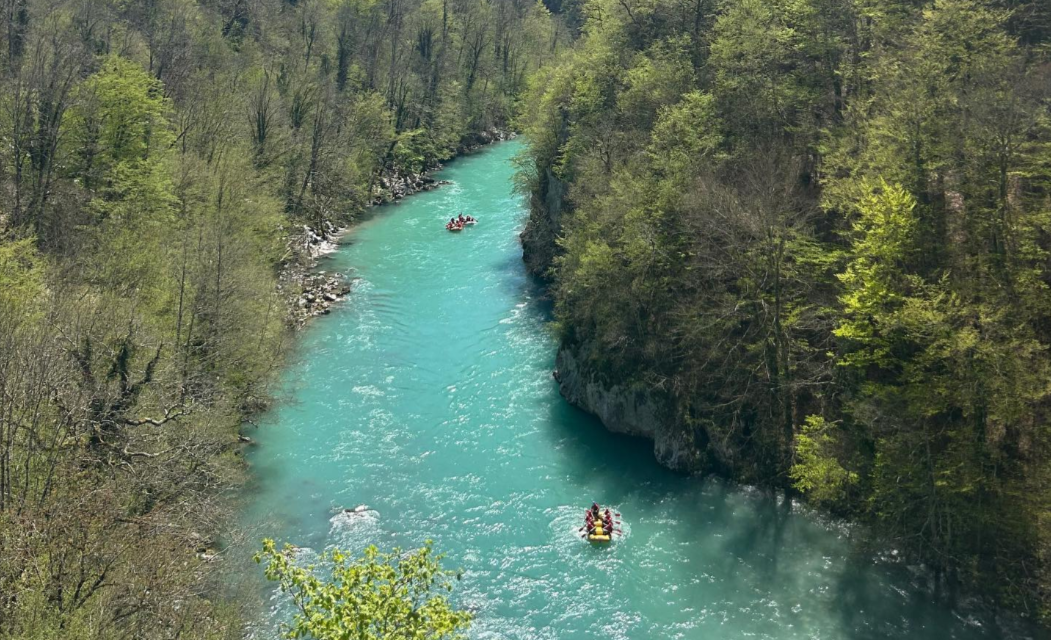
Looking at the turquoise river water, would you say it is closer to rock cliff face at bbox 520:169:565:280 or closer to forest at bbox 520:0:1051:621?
forest at bbox 520:0:1051:621

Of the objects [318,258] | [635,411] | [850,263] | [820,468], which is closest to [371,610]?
[820,468]

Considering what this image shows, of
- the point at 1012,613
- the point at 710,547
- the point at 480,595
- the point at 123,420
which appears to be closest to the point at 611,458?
the point at 710,547

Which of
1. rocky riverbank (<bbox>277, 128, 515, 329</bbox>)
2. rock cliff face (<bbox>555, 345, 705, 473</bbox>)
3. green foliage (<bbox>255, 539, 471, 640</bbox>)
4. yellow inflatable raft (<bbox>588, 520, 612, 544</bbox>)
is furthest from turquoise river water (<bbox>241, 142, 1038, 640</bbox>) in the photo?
green foliage (<bbox>255, 539, 471, 640</bbox>)

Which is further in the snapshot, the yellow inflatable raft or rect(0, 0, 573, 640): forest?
the yellow inflatable raft

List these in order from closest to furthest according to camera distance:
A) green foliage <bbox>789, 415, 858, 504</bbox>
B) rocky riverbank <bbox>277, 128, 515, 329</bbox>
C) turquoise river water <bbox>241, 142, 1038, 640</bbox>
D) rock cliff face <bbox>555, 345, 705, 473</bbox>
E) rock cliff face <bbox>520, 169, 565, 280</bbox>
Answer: turquoise river water <bbox>241, 142, 1038, 640</bbox>
green foliage <bbox>789, 415, 858, 504</bbox>
rock cliff face <bbox>555, 345, 705, 473</bbox>
rocky riverbank <bbox>277, 128, 515, 329</bbox>
rock cliff face <bbox>520, 169, 565, 280</bbox>

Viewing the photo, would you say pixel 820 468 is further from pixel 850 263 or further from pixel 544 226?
pixel 544 226

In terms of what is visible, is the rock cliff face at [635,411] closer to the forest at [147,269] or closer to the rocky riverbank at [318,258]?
the forest at [147,269]

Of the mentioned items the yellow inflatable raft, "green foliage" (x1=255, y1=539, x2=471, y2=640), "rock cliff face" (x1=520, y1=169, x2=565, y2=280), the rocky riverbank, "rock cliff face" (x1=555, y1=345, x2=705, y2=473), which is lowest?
the rocky riverbank
